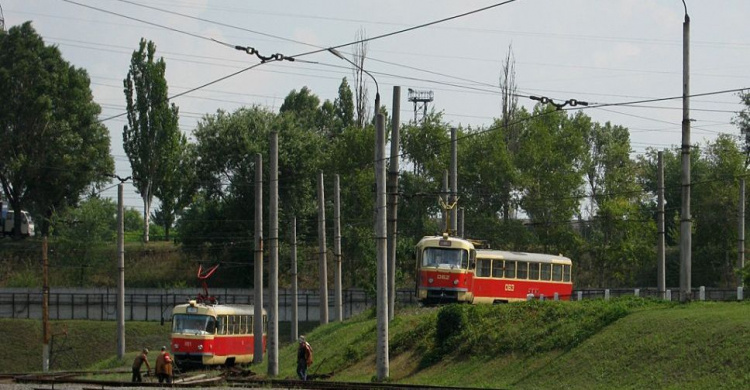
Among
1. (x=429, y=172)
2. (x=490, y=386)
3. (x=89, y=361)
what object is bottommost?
(x=89, y=361)

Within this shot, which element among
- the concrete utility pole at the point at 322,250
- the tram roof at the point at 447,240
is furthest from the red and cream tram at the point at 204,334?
the tram roof at the point at 447,240

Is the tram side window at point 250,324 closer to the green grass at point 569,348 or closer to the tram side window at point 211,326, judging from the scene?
the tram side window at point 211,326

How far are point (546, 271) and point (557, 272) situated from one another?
106 cm

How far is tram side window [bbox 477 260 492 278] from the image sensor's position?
5247cm

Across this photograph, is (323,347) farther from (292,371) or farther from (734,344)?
(734,344)

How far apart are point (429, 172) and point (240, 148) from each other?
1494 centimetres

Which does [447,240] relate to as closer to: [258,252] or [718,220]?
[258,252]

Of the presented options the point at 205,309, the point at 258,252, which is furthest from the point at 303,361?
the point at 205,309

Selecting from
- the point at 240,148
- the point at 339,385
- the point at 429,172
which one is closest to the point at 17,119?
the point at 240,148

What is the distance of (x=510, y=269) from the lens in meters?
54.3

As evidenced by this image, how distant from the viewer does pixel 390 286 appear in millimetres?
42438

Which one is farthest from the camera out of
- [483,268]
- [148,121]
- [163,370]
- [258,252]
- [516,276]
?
[148,121]

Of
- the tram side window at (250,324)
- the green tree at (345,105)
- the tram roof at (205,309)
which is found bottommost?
the tram side window at (250,324)

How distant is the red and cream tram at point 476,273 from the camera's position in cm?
5059
